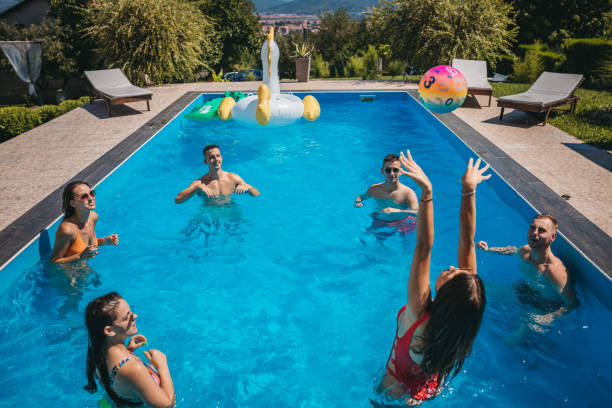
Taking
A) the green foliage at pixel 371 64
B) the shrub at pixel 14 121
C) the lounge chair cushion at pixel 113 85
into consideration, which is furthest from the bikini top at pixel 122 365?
the green foliage at pixel 371 64

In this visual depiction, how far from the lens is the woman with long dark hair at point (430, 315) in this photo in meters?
1.94

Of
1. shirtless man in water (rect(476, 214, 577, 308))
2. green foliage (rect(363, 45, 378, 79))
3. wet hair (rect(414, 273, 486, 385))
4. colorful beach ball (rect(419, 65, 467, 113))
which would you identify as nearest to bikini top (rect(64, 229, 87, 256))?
wet hair (rect(414, 273, 486, 385))

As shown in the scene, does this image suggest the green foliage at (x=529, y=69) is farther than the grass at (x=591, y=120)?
Yes

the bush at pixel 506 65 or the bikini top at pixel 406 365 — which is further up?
the bush at pixel 506 65

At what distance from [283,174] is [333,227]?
Answer: 2343 mm

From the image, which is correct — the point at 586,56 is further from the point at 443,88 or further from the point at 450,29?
the point at 443,88

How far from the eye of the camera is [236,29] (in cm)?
3912

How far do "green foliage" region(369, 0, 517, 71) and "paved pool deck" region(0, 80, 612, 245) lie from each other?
264 cm

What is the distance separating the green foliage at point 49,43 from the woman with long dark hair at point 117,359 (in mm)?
22831

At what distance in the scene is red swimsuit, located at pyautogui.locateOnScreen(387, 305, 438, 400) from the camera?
236cm

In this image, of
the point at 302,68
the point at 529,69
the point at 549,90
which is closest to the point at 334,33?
the point at 302,68

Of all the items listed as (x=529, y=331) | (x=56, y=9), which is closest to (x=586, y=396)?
(x=529, y=331)

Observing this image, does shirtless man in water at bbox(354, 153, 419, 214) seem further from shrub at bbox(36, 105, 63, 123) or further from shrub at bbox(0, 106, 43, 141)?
shrub at bbox(36, 105, 63, 123)

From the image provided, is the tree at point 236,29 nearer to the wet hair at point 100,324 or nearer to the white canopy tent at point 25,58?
the white canopy tent at point 25,58
